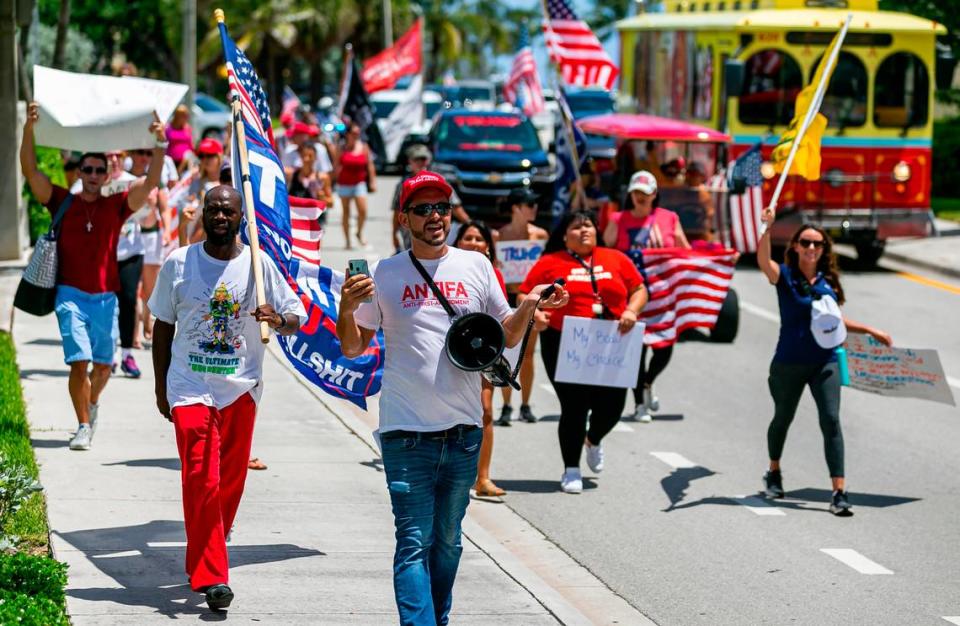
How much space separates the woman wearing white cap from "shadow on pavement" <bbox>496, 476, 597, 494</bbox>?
228 centimetres

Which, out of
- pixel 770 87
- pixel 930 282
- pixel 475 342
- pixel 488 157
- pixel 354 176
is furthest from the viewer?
pixel 488 157

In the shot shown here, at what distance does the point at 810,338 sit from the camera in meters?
9.99

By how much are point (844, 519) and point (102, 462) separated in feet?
14.0

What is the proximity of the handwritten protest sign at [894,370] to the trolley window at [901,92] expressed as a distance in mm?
12099

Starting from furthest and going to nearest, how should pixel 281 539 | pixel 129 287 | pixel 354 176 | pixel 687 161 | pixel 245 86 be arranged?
pixel 354 176 → pixel 687 161 → pixel 129 287 → pixel 281 539 → pixel 245 86

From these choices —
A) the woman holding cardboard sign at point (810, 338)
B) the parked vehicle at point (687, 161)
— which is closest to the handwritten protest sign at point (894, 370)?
the woman holding cardboard sign at point (810, 338)

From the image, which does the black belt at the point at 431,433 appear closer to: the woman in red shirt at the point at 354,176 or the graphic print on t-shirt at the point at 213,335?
the graphic print on t-shirt at the point at 213,335

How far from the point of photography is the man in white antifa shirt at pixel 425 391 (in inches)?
249

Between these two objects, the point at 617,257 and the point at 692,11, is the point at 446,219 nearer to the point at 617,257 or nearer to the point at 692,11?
the point at 617,257

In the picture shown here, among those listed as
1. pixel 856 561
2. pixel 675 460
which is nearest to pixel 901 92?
pixel 675 460

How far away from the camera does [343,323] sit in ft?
20.6

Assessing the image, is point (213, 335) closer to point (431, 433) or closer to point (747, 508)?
point (431, 433)

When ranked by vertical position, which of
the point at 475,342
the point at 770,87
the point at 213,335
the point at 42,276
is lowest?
the point at 42,276

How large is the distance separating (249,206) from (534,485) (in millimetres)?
3774
